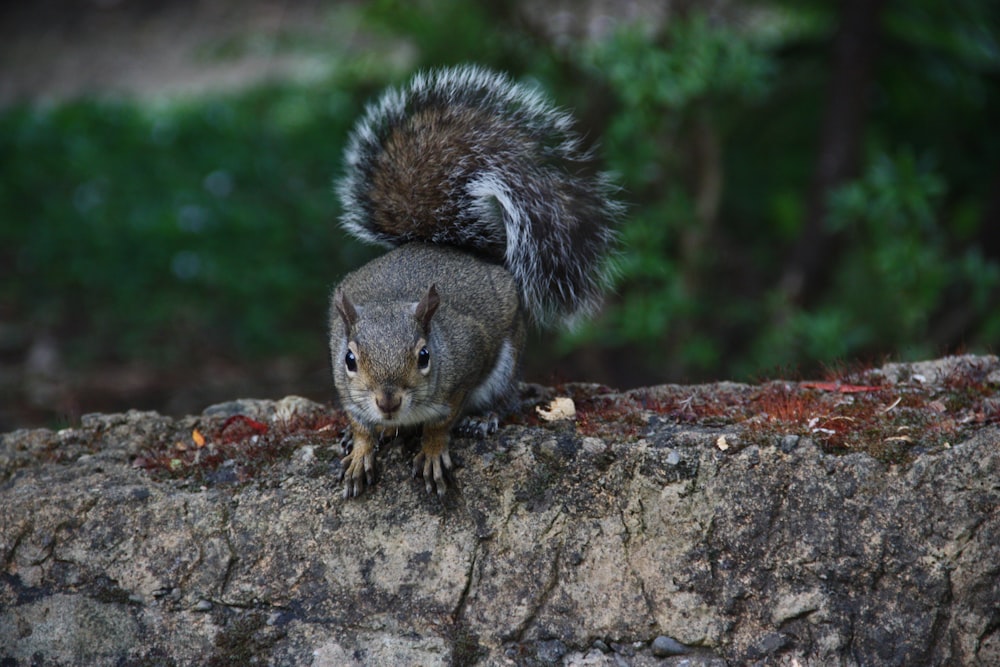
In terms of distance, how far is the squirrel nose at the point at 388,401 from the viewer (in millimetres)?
2635

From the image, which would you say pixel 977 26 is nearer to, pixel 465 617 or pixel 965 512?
pixel 965 512

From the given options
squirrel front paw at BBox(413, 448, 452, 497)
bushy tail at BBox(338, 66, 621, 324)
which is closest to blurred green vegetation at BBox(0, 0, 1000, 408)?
bushy tail at BBox(338, 66, 621, 324)

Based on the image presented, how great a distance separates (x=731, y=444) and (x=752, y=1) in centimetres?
410

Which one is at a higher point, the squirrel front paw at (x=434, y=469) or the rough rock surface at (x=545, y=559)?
the squirrel front paw at (x=434, y=469)

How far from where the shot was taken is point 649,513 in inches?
108

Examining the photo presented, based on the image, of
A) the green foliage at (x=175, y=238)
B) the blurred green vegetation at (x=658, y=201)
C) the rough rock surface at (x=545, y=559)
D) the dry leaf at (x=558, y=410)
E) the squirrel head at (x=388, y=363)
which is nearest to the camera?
the rough rock surface at (x=545, y=559)

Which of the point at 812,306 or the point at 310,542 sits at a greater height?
the point at 812,306

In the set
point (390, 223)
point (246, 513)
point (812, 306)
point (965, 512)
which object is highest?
point (812, 306)

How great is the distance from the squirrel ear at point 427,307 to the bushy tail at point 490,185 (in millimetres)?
476

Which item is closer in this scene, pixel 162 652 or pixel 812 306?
pixel 162 652

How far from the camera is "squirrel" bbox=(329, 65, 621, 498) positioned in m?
2.83

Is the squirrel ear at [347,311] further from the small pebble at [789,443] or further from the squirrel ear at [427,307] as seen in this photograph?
the small pebble at [789,443]

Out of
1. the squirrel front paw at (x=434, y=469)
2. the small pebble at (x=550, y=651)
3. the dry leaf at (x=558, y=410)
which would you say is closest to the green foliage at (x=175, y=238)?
the dry leaf at (x=558, y=410)

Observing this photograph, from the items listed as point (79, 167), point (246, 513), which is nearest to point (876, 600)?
point (246, 513)
